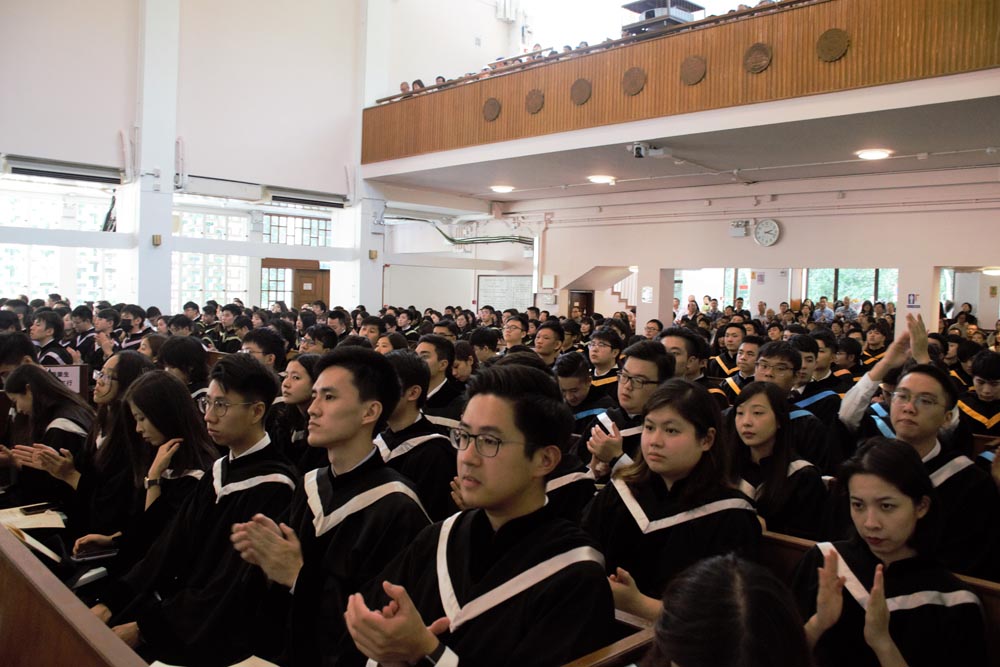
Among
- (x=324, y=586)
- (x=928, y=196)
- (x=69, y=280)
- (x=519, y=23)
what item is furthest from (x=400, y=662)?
(x=519, y=23)

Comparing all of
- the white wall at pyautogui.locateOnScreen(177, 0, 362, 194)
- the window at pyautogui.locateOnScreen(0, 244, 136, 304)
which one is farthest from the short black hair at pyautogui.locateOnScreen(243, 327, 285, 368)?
the window at pyautogui.locateOnScreen(0, 244, 136, 304)

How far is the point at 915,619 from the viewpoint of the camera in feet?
7.36

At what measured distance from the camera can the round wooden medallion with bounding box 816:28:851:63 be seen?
30.9 feet

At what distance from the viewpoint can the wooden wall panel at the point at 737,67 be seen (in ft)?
28.3

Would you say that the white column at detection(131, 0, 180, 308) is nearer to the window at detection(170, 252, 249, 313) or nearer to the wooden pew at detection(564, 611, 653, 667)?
the window at detection(170, 252, 249, 313)

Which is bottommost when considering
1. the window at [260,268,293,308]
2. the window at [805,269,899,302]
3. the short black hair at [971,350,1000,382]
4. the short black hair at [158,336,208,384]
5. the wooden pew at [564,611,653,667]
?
the wooden pew at [564,611,653,667]

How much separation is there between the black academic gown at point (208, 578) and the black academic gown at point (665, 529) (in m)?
1.30

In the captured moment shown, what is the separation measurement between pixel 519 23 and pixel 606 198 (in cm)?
644

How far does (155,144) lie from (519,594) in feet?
48.6

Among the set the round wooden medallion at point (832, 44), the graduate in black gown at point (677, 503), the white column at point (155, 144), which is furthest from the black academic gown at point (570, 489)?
the white column at point (155, 144)

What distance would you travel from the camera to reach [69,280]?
18.6 m

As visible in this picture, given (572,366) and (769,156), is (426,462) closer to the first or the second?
(572,366)

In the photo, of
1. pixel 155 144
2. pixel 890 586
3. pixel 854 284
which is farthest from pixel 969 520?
pixel 854 284

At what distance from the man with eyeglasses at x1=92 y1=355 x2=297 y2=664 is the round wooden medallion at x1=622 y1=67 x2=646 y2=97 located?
9706 millimetres
